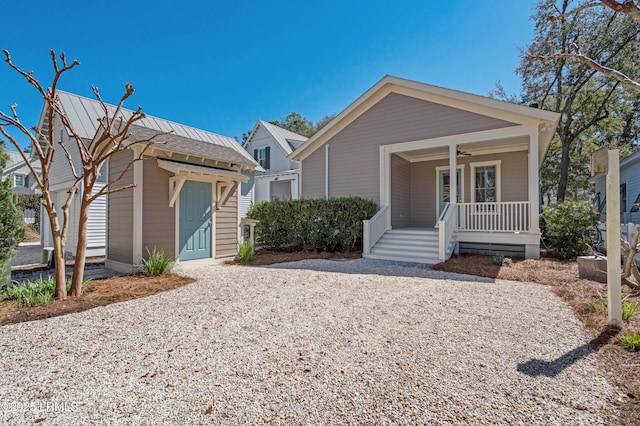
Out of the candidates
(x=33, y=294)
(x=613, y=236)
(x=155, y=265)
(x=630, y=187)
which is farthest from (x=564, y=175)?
(x=33, y=294)

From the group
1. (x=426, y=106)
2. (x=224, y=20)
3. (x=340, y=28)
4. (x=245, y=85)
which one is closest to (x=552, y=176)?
(x=426, y=106)

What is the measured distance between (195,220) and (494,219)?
29.2ft

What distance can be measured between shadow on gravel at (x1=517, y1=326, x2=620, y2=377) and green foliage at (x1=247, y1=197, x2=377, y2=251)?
6651mm

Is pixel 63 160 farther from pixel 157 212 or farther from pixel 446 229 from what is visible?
pixel 446 229

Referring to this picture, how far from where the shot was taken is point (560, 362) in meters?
2.66

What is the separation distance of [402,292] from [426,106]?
280 inches

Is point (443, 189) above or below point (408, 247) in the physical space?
above

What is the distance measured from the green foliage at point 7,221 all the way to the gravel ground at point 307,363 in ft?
6.97

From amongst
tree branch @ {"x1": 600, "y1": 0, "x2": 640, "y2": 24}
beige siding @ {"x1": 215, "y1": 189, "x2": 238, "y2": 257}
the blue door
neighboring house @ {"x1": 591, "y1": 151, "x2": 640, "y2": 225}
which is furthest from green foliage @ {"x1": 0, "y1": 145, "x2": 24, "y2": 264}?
neighboring house @ {"x1": 591, "y1": 151, "x2": 640, "y2": 225}

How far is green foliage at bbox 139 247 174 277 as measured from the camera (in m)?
6.33

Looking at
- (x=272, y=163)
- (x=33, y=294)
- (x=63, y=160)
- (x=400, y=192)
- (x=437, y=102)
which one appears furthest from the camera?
(x=272, y=163)

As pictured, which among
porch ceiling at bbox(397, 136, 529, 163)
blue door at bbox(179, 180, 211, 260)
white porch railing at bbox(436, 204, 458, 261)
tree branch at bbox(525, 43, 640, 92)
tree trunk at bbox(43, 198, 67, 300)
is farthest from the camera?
porch ceiling at bbox(397, 136, 529, 163)

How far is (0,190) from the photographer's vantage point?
4.79 metres

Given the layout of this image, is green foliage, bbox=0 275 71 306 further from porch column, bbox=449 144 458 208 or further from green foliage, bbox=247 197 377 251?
porch column, bbox=449 144 458 208
